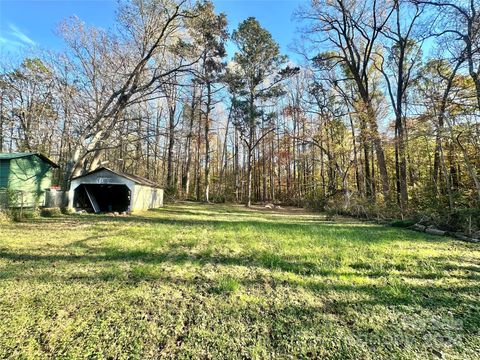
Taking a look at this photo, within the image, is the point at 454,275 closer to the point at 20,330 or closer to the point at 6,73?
the point at 20,330

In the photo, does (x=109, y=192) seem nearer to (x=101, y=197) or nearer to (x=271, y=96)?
(x=101, y=197)

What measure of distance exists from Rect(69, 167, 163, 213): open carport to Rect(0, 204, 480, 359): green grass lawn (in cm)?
644

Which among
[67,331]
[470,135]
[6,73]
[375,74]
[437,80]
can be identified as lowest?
[67,331]

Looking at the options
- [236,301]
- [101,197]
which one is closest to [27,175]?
[101,197]

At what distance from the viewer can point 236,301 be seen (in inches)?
114

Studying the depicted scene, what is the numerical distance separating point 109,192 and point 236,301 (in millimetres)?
13586

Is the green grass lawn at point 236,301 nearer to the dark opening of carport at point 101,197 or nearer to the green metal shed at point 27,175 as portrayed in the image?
the dark opening of carport at point 101,197

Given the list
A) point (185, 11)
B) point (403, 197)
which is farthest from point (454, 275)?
point (185, 11)

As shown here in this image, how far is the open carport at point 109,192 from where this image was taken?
37.2 feet

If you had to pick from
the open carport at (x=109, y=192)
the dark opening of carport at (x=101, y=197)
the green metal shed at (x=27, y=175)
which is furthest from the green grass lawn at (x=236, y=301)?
the green metal shed at (x=27, y=175)

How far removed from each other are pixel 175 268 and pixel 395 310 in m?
3.04

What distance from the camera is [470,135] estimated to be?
28.1 ft

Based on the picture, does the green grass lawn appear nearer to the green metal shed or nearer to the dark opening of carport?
the dark opening of carport

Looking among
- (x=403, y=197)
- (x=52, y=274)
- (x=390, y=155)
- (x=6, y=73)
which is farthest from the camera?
A: (x=390, y=155)
